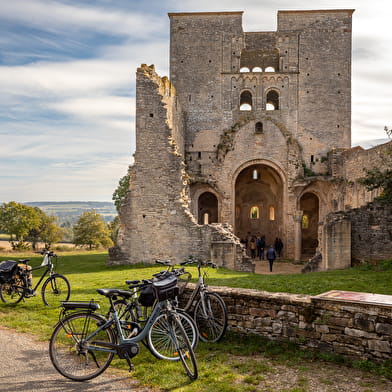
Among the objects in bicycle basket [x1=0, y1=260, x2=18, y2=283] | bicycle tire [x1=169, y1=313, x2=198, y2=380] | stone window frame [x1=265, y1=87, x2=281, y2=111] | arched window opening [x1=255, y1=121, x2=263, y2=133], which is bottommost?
bicycle tire [x1=169, y1=313, x2=198, y2=380]

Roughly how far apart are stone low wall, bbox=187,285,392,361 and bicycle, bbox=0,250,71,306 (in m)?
3.93

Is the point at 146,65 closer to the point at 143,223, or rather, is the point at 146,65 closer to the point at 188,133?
the point at 143,223

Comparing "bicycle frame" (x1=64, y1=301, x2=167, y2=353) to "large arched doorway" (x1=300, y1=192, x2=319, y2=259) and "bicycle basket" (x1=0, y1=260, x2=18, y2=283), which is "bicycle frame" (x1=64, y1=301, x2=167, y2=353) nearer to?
"bicycle basket" (x1=0, y1=260, x2=18, y2=283)

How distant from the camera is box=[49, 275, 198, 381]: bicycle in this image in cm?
493

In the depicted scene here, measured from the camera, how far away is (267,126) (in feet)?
93.2

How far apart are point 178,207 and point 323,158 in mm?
14398

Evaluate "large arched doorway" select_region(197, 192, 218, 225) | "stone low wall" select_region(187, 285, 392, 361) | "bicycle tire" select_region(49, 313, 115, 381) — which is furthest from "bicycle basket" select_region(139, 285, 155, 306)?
"large arched doorway" select_region(197, 192, 218, 225)

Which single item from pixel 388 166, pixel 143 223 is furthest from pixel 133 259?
pixel 388 166

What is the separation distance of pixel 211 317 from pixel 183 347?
Answer: 1108mm

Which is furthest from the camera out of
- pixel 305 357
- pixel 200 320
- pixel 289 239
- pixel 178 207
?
pixel 289 239

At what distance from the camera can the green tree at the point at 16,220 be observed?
4078cm

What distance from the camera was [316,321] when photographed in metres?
5.57

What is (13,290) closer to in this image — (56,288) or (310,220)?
(56,288)

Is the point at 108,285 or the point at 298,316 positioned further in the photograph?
the point at 108,285
